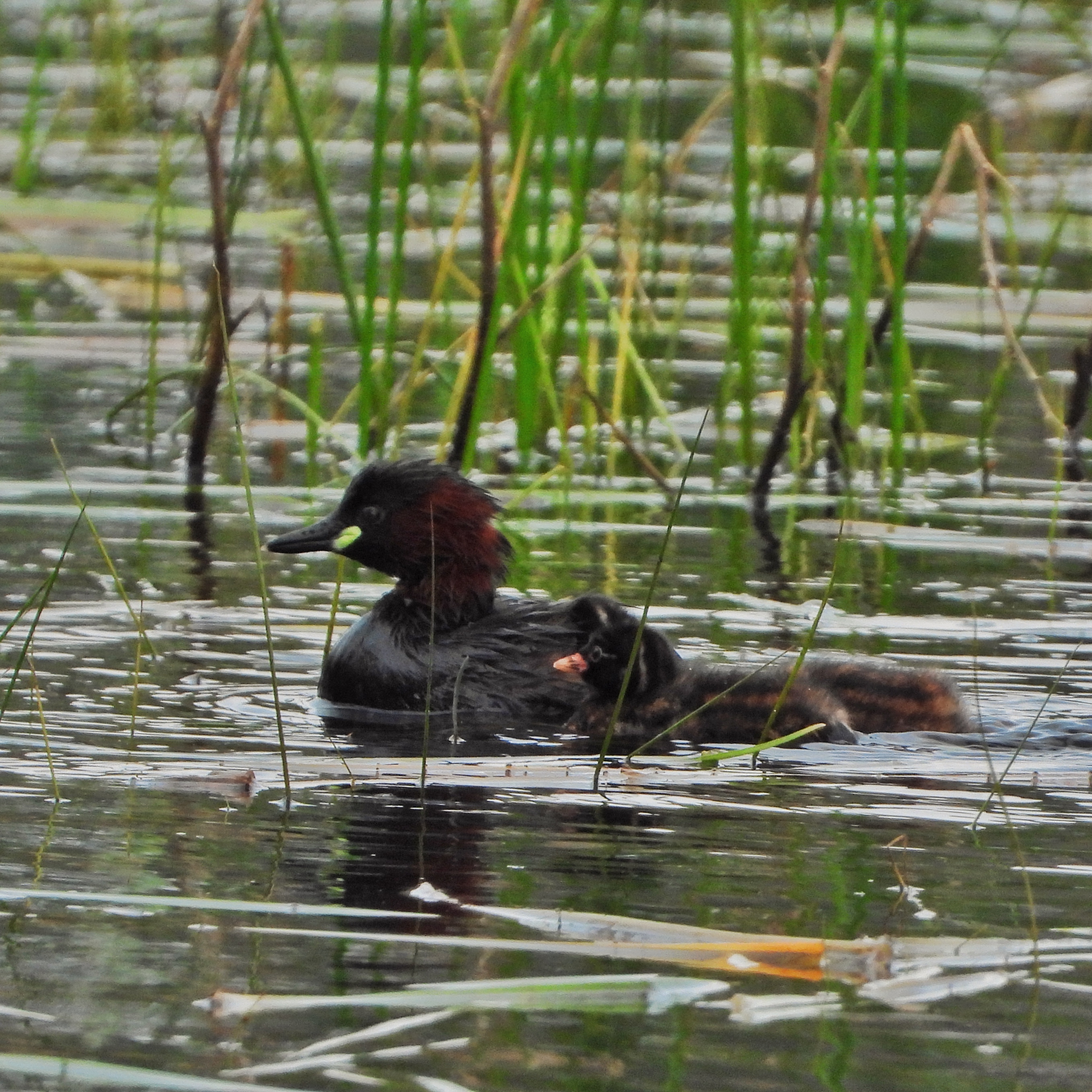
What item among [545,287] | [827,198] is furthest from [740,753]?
[827,198]

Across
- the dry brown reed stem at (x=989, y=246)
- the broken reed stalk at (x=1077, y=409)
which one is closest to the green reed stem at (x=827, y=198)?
the dry brown reed stem at (x=989, y=246)

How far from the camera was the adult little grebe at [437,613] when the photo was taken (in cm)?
601

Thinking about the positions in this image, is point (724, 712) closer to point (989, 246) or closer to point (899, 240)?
point (899, 240)

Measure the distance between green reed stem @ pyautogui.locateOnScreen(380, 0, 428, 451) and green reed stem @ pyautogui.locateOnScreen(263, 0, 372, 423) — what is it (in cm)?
6

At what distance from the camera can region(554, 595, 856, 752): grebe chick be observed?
18.0 feet

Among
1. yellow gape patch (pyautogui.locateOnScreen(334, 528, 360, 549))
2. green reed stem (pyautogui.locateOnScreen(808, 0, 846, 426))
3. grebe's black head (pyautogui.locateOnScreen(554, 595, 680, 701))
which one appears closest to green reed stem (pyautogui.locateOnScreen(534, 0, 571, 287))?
green reed stem (pyautogui.locateOnScreen(808, 0, 846, 426))

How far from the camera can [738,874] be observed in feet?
13.0

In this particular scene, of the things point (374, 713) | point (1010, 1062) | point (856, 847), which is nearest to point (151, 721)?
point (374, 713)

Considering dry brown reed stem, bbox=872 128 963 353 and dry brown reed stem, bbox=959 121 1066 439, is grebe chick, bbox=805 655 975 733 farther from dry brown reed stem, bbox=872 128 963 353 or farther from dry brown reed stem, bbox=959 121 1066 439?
dry brown reed stem, bbox=872 128 963 353

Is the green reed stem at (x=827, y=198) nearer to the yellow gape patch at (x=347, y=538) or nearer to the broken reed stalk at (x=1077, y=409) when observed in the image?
the broken reed stalk at (x=1077, y=409)

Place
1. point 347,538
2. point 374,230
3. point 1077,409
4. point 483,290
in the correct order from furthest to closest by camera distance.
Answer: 1. point 1077,409
2. point 483,290
3. point 374,230
4. point 347,538

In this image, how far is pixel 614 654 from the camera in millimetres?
5867

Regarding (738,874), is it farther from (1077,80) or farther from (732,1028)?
(1077,80)

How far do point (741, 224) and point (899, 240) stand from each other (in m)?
0.49
